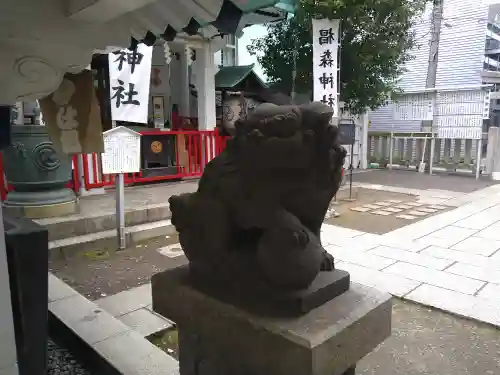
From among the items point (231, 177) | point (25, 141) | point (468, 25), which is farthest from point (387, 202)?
point (468, 25)

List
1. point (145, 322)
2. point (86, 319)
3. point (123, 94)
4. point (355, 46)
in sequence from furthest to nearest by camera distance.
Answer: point (355, 46) → point (123, 94) → point (145, 322) → point (86, 319)

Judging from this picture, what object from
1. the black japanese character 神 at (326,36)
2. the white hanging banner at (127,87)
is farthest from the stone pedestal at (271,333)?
the black japanese character 神 at (326,36)

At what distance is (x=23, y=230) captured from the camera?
2230mm

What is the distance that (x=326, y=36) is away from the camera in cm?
805

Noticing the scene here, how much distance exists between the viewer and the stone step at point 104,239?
468 centimetres

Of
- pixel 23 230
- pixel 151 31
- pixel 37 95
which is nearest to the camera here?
pixel 23 230

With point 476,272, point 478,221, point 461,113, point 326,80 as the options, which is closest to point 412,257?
point 476,272

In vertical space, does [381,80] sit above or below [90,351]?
above

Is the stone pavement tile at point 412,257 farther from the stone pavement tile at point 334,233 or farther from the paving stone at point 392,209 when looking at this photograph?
the paving stone at point 392,209

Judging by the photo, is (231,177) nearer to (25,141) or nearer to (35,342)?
(35,342)

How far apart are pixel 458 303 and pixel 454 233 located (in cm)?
256

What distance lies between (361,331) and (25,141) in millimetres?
4883

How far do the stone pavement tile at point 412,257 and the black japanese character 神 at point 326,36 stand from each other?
481 cm

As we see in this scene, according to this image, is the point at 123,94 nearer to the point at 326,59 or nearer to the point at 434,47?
the point at 326,59
